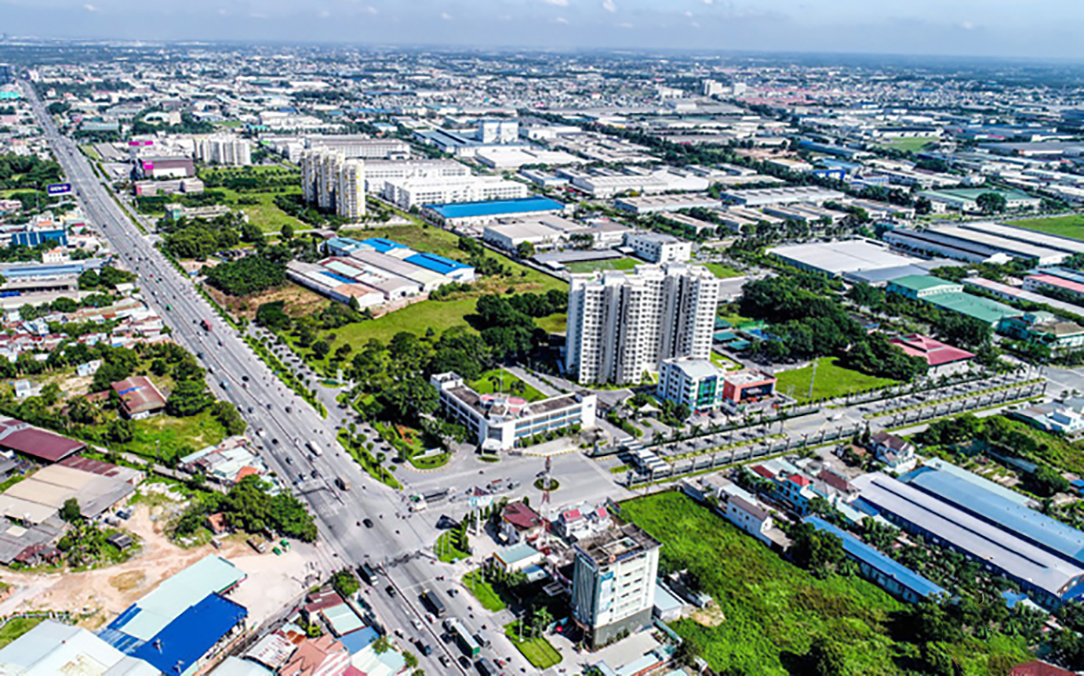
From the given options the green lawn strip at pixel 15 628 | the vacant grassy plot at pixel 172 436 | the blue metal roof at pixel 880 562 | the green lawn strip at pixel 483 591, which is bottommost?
the green lawn strip at pixel 15 628

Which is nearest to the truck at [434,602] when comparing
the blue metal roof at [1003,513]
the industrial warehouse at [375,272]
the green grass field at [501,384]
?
the green grass field at [501,384]

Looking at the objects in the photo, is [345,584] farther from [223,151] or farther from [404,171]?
[223,151]

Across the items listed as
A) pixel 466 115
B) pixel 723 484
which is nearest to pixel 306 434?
pixel 723 484

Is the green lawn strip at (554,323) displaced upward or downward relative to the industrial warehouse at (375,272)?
downward

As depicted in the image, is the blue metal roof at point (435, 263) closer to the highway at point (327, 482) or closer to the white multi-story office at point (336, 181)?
the highway at point (327, 482)

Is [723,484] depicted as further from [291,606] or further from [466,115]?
[466,115]

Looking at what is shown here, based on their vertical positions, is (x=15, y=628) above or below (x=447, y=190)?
below

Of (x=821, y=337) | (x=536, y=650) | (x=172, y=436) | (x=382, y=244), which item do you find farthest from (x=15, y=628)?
(x=382, y=244)
